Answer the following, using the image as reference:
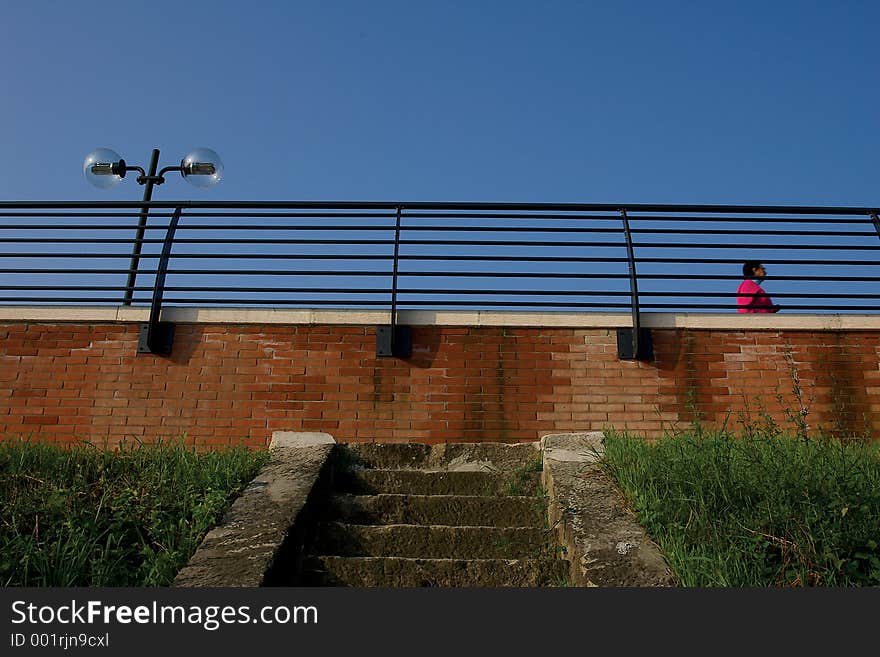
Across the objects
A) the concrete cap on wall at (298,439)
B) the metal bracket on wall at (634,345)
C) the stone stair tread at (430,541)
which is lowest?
the stone stair tread at (430,541)

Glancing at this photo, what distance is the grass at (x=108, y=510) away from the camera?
3627 mm

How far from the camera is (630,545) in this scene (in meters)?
3.82

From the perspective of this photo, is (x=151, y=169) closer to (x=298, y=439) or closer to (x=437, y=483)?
(x=298, y=439)

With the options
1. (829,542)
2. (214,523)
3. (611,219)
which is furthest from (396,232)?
(829,542)

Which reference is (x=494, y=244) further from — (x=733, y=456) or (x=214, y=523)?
(x=214, y=523)

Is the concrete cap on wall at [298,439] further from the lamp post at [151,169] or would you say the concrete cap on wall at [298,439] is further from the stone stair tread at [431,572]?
the lamp post at [151,169]

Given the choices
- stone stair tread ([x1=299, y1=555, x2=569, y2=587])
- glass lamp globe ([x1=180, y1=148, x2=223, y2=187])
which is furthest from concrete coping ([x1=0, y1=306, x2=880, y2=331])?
stone stair tread ([x1=299, y1=555, x2=569, y2=587])

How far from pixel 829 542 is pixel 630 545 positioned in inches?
37.6

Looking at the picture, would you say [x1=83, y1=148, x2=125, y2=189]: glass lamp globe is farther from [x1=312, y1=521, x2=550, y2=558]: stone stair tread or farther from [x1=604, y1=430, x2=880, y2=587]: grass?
[x1=604, y1=430, x2=880, y2=587]: grass

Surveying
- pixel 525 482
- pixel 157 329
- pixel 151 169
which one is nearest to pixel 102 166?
pixel 151 169

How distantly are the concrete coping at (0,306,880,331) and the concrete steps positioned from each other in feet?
4.69

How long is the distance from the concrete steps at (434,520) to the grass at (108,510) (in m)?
0.70

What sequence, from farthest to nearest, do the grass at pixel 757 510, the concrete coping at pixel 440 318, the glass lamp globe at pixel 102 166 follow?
the glass lamp globe at pixel 102 166, the concrete coping at pixel 440 318, the grass at pixel 757 510

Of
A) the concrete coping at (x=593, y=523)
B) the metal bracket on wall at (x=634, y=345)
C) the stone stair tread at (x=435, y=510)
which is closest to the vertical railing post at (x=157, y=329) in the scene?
the stone stair tread at (x=435, y=510)
